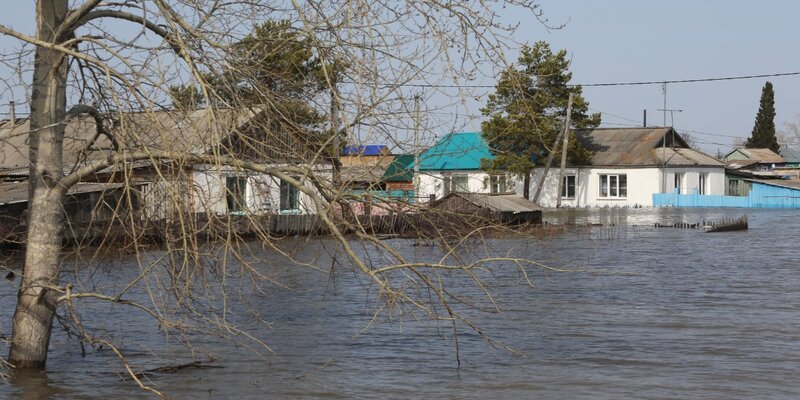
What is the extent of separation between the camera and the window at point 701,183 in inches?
2228

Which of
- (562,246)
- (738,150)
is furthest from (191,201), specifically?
(738,150)

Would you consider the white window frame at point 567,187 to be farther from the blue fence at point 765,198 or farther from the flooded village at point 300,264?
the flooded village at point 300,264

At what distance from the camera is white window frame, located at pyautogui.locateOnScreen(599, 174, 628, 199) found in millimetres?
55344

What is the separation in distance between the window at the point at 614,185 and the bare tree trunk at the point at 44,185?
48.1 meters

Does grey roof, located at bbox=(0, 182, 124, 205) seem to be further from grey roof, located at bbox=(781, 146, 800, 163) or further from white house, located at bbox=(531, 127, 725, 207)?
grey roof, located at bbox=(781, 146, 800, 163)

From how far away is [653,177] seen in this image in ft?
179

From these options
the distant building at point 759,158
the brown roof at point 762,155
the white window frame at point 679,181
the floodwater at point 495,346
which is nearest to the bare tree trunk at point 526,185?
the white window frame at point 679,181

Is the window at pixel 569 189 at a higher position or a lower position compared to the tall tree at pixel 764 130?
lower

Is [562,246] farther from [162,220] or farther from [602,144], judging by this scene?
[602,144]

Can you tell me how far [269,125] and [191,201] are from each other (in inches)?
35.6

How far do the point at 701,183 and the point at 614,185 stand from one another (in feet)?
17.1

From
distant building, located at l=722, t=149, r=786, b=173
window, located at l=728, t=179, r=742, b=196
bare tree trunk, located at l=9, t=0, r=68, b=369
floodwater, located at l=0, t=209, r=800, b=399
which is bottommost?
floodwater, located at l=0, t=209, r=800, b=399

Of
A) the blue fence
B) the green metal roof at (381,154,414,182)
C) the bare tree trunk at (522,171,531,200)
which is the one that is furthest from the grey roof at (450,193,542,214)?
the blue fence

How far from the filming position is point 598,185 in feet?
182
